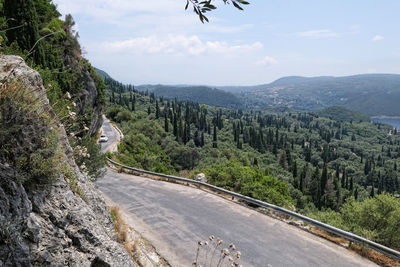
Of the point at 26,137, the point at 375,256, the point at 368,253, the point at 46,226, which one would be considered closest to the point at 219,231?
the point at 368,253

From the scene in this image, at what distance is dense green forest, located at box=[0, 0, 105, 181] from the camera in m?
7.29

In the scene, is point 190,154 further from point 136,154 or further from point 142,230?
point 142,230

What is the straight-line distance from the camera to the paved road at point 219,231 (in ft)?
22.3

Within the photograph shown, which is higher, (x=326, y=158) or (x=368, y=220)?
(x=368, y=220)

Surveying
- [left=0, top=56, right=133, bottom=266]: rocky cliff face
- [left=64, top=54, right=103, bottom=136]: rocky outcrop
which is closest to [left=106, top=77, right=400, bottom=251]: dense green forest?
[left=64, top=54, right=103, bottom=136]: rocky outcrop

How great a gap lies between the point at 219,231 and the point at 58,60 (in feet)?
51.4

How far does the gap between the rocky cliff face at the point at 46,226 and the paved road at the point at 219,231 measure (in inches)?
144

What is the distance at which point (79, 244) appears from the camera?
10.8 feet

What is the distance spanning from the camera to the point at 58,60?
16.7 meters

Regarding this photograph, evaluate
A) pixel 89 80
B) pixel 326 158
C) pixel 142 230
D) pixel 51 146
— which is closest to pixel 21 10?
pixel 89 80

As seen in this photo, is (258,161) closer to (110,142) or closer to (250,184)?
(110,142)

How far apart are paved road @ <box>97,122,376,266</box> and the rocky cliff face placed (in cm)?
366

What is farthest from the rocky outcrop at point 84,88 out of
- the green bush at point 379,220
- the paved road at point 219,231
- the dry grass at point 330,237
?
the green bush at point 379,220

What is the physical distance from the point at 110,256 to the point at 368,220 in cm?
1102
